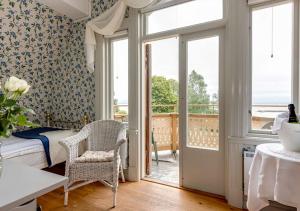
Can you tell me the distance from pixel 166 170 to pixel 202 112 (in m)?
1.37

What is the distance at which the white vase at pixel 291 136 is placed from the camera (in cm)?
158

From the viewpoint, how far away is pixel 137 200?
7.79 ft

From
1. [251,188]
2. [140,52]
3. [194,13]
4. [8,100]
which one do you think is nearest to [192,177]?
[251,188]

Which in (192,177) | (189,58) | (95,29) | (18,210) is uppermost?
(95,29)

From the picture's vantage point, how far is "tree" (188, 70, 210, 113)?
8.38 ft

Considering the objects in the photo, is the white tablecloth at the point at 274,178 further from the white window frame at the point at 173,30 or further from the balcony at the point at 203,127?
the white window frame at the point at 173,30

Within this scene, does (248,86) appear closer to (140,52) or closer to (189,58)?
(189,58)

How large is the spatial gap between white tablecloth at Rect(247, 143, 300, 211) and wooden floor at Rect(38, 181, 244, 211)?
0.65 m

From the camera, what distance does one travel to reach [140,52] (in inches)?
114

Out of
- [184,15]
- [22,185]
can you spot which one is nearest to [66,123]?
[184,15]

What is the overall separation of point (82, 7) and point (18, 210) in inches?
115

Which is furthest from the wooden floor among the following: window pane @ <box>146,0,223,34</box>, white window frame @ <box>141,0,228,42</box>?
window pane @ <box>146,0,223,34</box>

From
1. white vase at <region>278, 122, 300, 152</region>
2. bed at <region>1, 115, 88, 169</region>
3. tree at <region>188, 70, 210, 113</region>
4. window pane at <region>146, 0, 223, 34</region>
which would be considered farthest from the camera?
tree at <region>188, 70, 210, 113</region>

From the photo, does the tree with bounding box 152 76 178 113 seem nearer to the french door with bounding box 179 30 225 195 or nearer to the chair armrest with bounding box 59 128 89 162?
the french door with bounding box 179 30 225 195
